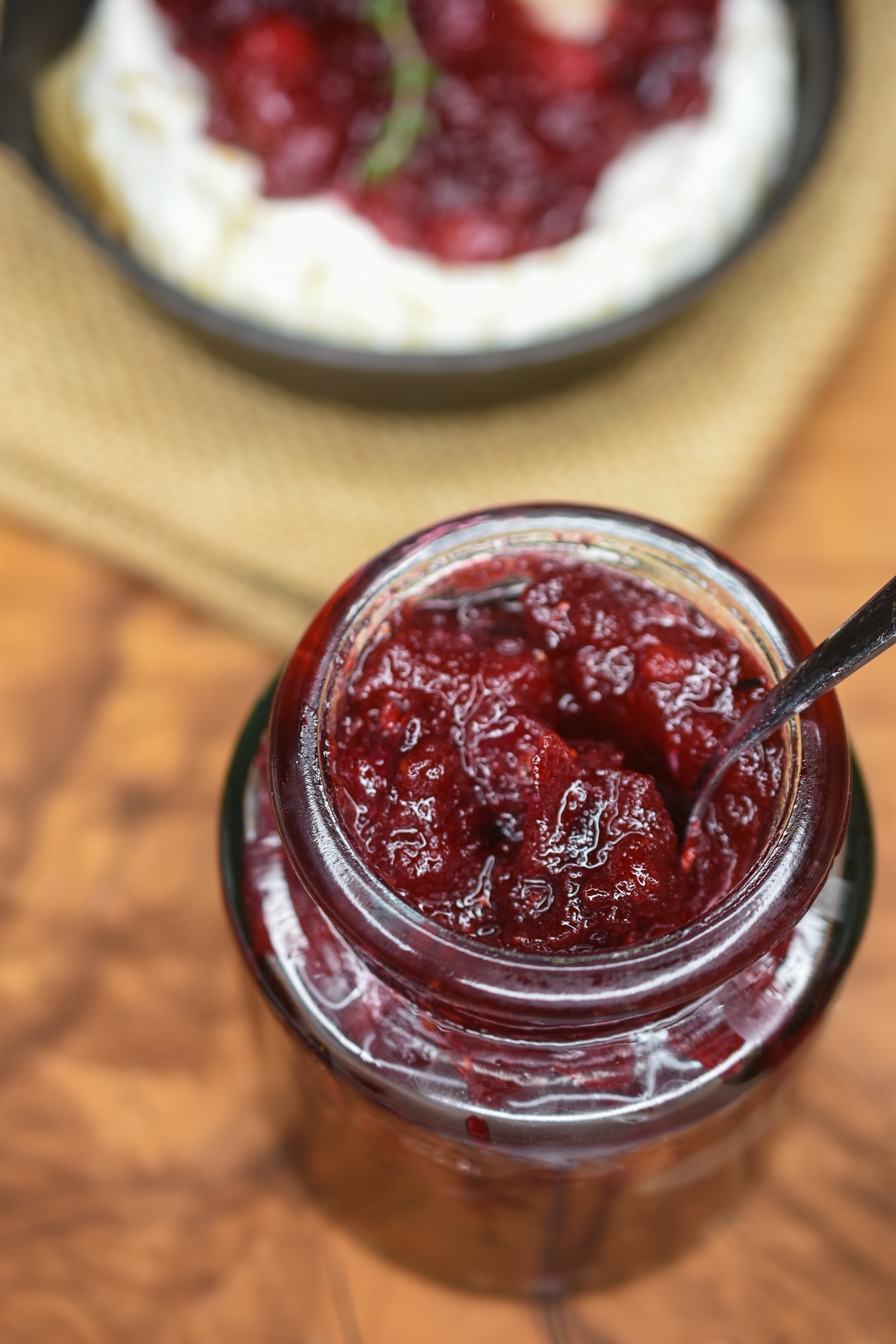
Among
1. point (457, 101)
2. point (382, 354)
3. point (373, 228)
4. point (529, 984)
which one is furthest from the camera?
point (457, 101)

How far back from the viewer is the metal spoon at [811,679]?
2.29 feet

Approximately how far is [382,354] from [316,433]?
0.21 m

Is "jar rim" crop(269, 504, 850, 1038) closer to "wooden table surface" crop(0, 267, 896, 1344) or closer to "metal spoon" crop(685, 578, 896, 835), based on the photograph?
"metal spoon" crop(685, 578, 896, 835)

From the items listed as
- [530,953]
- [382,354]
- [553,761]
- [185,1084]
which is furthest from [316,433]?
[530,953]

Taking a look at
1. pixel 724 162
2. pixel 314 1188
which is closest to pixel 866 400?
pixel 724 162

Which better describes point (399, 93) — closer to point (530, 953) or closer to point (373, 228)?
point (373, 228)

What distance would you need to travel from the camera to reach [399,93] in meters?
1.59

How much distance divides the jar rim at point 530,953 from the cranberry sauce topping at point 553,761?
0.08 feet

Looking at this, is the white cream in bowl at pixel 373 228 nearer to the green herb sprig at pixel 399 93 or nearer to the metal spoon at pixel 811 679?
the green herb sprig at pixel 399 93

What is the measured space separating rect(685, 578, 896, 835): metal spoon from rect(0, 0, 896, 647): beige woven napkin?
29.1 inches

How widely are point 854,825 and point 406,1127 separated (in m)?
0.36

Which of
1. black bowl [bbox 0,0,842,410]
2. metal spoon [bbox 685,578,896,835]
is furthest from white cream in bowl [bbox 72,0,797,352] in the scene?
metal spoon [bbox 685,578,896,835]

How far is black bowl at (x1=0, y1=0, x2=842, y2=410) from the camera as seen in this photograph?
141 cm

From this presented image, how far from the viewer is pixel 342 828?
0.75 m
